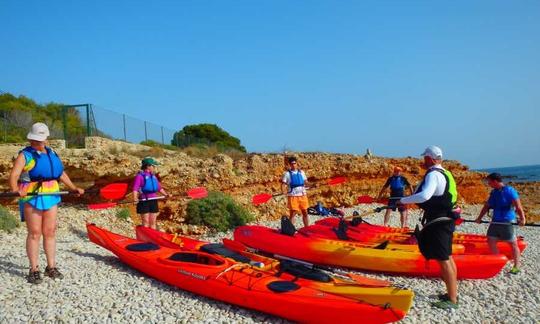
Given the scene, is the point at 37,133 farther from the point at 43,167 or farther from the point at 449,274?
the point at 449,274

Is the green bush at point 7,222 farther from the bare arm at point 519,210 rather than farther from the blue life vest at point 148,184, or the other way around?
the bare arm at point 519,210

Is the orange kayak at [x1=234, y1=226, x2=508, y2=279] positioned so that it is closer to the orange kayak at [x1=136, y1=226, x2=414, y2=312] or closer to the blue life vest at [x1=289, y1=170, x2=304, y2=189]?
the orange kayak at [x1=136, y1=226, x2=414, y2=312]

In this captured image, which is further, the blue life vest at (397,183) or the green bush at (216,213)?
the green bush at (216,213)

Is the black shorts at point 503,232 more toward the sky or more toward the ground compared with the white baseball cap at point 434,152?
more toward the ground

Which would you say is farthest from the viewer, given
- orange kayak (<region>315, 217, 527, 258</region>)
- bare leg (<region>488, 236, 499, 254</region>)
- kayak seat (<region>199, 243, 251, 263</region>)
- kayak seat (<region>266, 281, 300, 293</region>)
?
orange kayak (<region>315, 217, 527, 258</region>)

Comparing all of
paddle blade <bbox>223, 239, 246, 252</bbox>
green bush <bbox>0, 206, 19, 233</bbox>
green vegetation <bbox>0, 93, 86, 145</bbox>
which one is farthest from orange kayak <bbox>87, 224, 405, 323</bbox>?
green vegetation <bbox>0, 93, 86, 145</bbox>

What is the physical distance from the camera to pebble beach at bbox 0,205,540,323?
14.8 feet

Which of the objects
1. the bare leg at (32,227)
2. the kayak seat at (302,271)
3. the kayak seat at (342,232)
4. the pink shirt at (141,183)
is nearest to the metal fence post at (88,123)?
the pink shirt at (141,183)

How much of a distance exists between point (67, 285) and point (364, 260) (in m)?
4.41

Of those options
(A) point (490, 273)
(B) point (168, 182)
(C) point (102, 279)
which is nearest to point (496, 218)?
(A) point (490, 273)

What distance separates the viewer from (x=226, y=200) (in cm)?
1201

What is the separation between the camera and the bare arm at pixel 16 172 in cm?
462

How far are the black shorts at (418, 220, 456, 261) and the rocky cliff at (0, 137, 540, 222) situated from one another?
27.7 feet

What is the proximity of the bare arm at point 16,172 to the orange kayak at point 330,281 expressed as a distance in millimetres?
2589
